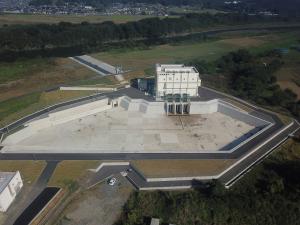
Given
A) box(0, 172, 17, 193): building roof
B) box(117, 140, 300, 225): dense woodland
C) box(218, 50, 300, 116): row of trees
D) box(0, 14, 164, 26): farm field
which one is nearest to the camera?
box(117, 140, 300, 225): dense woodland

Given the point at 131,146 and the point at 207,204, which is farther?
the point at 131,146

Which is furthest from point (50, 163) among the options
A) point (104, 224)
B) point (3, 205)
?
point (104, 224)

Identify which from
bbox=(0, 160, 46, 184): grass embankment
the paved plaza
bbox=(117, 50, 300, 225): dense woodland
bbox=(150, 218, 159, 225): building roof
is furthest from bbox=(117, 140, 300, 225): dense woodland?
bbox=(0, 160, 46, 184): grass embankment

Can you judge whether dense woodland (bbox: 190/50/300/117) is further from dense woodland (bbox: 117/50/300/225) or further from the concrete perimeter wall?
dense woodland (bbox: 117/50/300/225)

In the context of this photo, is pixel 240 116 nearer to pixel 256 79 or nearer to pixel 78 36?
pixel 256 79

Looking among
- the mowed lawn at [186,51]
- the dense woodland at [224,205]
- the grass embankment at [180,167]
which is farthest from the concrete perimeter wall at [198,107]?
the mowed lawn at [186,51]

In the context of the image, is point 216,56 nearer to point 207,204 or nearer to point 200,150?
point 200,150
